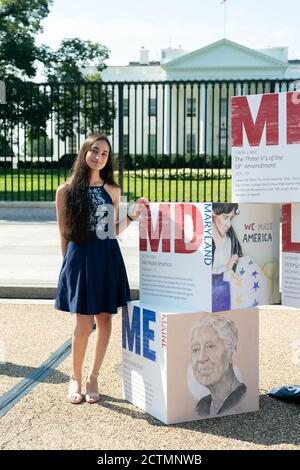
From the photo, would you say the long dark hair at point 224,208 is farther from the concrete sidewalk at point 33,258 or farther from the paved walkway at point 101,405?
the concrete sidewalk at point 33,258

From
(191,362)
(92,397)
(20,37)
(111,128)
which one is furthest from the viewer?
(20,37)

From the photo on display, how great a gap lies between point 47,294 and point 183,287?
3761mm

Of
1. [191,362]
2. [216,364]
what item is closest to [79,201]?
[191,362]

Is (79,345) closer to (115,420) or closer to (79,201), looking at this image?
(115,420)

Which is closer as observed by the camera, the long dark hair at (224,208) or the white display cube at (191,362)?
the long dark hair at (224,208)

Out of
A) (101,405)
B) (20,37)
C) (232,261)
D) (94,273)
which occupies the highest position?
(20,37)

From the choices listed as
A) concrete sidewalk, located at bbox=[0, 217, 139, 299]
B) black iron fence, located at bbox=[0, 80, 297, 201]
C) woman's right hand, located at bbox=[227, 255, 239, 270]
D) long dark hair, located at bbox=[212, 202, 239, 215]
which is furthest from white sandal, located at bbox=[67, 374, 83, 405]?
concrete sidewalk, located at bbox=[0, 217, 139, 299]

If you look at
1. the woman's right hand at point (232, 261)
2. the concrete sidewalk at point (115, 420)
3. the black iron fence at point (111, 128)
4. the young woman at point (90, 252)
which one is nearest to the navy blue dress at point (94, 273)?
the young woman at point (90, 252)

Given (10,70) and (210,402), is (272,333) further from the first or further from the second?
(10,70)

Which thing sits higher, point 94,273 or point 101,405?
point 94,273

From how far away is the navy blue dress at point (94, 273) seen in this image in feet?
12.9

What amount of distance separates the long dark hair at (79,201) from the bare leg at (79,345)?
0.51 metres

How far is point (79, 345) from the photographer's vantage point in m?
4.11

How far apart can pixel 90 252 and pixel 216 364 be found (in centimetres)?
102
